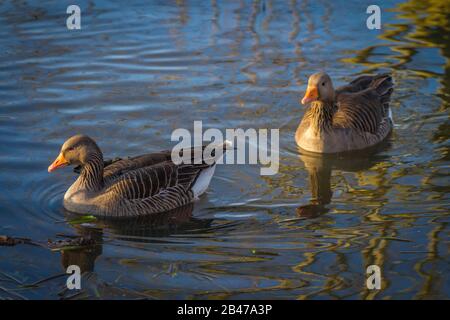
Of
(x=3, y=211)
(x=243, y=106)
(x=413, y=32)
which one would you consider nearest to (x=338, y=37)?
(x=413, y=32)

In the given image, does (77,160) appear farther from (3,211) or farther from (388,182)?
(388,182)

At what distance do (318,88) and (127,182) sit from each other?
3279 mm

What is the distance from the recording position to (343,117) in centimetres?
1247

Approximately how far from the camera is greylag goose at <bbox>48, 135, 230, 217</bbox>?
983 centimetres

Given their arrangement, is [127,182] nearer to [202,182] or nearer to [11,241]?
[202,182]

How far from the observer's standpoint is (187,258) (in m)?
8.59

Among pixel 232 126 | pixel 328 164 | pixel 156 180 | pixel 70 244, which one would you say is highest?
pixel 232 126

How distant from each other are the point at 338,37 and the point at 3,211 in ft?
26.8

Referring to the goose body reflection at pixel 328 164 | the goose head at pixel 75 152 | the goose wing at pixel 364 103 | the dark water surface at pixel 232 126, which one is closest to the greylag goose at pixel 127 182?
the goose head at pixel 75 152

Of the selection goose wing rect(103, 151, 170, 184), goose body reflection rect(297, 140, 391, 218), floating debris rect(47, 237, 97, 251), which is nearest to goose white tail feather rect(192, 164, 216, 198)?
goose wing rect(103, 151, 170, 184)

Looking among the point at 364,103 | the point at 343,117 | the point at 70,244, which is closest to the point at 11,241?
the point at 70,244

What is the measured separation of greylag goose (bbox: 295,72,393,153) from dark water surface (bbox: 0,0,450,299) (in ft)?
0.79

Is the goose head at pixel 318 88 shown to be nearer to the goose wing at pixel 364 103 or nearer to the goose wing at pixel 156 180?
the goose wing at pixel 364 103

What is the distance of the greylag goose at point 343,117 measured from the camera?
1193 cm
